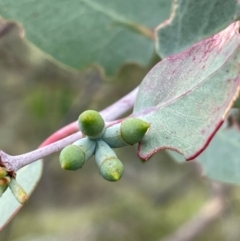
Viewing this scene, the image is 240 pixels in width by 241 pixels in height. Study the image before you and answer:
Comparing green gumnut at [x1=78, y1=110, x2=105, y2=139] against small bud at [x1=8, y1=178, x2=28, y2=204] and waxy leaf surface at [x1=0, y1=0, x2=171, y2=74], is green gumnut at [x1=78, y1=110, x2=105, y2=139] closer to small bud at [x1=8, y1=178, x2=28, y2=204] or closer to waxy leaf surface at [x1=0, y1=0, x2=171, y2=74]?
small bud at [x1=8, y1=178, x2=28, y2=204]

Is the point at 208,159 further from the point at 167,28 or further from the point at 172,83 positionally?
the point at 172,83

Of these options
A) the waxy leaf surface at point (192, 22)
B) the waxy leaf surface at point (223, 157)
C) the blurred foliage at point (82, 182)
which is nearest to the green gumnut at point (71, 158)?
the waxy leaf surface at point (192, 22)

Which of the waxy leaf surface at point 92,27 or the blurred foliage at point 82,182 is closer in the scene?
the waxy leaf surface at point 92,27

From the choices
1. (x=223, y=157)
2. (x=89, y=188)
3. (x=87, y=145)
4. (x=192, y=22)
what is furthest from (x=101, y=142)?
(x=89, y=188)

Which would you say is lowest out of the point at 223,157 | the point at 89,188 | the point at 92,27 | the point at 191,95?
the point at 89,188

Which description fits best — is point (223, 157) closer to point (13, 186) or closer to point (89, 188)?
point (13, 186)

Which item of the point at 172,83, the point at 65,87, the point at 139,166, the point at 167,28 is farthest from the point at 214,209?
the point at 172,83

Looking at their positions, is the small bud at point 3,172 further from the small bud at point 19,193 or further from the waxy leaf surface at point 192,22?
the waxy leaf surface at point 192,22
